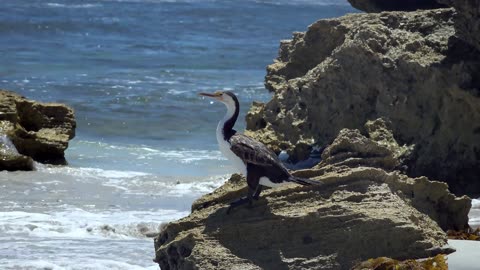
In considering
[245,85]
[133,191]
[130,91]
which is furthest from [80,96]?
[133,191]

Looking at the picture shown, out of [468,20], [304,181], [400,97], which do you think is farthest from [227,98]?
[468,20]

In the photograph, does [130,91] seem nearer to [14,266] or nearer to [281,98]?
[281,98]

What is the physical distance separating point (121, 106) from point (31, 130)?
6.00 metres

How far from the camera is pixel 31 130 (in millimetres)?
14648

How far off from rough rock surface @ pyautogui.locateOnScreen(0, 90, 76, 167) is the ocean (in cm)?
31

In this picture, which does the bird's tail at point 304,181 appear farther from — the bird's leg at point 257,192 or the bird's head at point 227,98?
the bird's head at point 227,98

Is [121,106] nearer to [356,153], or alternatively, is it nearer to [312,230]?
[356,153]

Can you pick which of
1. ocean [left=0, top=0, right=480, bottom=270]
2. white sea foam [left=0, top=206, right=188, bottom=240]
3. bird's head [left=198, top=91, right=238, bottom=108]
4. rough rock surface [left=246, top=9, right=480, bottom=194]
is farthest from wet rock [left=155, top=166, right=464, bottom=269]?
rough rock surface [left=246, top=9, right=480, bottom=194]

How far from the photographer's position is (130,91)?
22562 mm

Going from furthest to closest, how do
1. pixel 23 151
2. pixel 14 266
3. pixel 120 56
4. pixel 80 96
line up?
1. pixel 120 56
2. pixel 80 96
3. pixel 23 151
4. pixel 14 266

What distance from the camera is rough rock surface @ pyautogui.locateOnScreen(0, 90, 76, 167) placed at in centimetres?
1371

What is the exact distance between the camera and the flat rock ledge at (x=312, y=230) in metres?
7.50

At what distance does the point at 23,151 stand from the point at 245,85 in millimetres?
10347

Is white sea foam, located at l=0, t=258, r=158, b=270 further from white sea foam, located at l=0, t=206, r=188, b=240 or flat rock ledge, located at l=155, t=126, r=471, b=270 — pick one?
flat rock ledge, located at l=155, t=126, r=471, b=270
